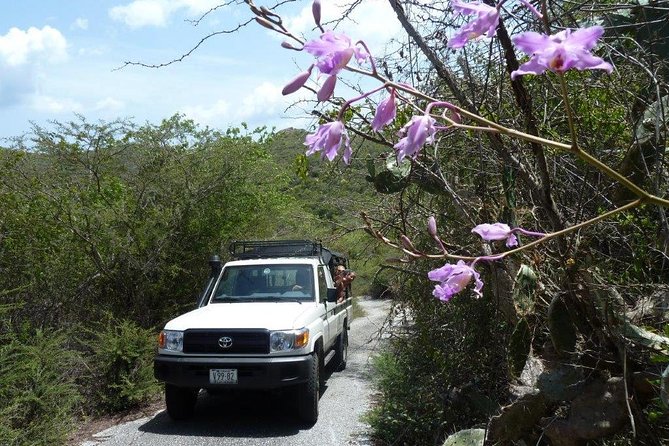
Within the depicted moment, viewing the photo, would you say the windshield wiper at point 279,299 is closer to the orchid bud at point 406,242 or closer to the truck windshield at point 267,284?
the truck windshield at point 267,284

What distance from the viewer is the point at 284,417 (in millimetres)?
7660

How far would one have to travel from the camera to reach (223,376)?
278 inches

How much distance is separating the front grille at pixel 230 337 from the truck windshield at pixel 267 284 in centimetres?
135

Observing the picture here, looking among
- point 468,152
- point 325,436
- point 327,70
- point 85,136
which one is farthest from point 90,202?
point 327,70

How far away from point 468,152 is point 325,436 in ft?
11.7

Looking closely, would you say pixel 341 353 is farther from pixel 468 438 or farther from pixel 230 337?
pixel 468 438

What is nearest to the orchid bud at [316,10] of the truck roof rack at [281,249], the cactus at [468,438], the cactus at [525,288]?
the cactus at [525,288]

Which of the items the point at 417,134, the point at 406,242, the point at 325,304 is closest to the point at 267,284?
the point at 325,304

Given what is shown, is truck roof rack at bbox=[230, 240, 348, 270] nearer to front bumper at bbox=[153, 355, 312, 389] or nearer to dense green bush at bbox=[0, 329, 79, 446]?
front bumper at bbox=[153, 355, 312, 389]

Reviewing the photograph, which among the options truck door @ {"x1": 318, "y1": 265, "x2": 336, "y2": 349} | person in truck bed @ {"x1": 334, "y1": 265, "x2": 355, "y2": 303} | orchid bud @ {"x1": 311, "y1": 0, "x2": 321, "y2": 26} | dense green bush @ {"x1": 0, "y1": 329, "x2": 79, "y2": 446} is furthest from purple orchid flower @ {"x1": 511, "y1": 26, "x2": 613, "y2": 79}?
person in truck bed @ {"x1": 334, "y1": 265, "x2": 355, "y2": 303}

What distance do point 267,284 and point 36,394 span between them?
322cm

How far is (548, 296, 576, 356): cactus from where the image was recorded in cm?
315

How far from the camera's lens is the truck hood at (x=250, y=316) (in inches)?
286

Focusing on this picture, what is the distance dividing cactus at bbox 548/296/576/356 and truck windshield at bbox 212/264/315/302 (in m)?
5.53
